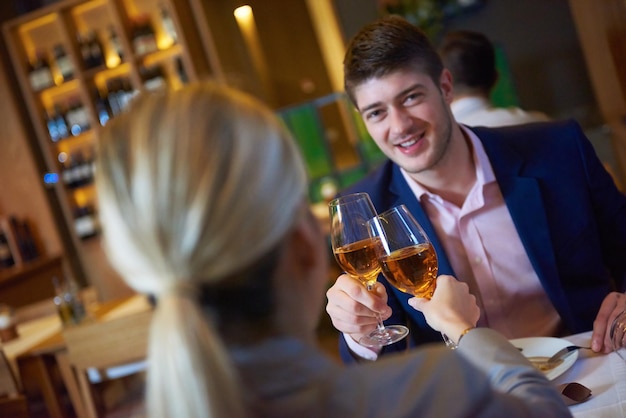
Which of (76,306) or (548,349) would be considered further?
(76,306)

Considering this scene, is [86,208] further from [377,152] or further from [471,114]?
[471,114]

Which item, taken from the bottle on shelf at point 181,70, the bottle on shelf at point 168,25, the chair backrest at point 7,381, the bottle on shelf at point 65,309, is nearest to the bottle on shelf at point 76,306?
the bottle on shelf at point 65,309

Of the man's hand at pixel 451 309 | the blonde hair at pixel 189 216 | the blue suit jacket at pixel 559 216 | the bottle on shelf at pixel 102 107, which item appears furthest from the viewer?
the bottle on shelf at pixel 102 107

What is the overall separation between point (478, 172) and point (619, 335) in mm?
564

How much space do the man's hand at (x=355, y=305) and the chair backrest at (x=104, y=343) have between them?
1863mm

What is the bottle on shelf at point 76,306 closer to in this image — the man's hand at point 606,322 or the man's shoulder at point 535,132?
the man's shoulder at point 535,132

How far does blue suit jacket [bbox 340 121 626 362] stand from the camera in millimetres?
1548

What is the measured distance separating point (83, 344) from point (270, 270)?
2.51 metres

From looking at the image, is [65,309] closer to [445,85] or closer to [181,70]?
[445,85]

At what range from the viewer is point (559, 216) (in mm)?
1608

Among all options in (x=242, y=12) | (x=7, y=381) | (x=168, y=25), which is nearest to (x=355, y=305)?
(x=7, y=381)

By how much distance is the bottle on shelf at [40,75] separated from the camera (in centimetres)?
575

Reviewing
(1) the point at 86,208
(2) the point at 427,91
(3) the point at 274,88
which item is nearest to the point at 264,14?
(3) the point at 274,88

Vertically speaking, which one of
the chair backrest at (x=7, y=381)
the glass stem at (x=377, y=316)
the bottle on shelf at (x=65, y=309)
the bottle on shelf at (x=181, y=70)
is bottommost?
the chair backrest at (x=7, y=381)
